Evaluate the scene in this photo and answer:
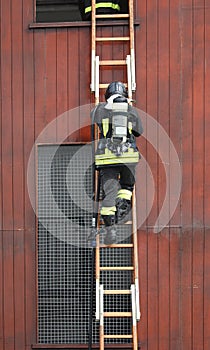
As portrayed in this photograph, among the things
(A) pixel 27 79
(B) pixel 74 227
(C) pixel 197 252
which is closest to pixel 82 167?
(B) pixel 74 227

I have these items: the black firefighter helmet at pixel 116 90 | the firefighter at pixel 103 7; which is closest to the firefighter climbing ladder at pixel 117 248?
the firefighter at pixel 103 7

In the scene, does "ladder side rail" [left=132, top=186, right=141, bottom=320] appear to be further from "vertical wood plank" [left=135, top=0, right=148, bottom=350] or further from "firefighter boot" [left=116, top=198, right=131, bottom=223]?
"vertical wood plank" [left=135, top=0, right=148, bottom=350]

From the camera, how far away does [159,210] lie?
6129mm

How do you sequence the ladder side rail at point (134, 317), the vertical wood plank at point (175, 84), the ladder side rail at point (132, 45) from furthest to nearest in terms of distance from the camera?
the vertical wood plank at point (175, 84), the ladder side rail at point (132, 45), the ladder side rail at point (134, 317)

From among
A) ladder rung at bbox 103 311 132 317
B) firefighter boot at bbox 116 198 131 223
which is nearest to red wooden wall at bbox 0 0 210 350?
ladder rung at bbox 103 311 132 317

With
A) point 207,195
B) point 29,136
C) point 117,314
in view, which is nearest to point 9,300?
point 117,314

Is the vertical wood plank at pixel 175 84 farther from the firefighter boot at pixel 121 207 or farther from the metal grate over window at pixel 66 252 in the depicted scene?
the metal grate over window at pixel 66 252

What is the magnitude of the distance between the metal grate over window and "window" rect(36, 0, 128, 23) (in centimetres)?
143

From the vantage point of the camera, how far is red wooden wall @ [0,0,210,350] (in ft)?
20.0

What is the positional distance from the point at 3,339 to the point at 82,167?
6.83 feet

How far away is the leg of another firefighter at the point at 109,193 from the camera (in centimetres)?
546

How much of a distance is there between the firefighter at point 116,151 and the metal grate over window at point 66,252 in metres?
0.71

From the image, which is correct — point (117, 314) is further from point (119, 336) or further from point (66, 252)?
point (66, 252)

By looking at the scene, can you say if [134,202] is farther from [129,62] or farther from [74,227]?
[129,62]
